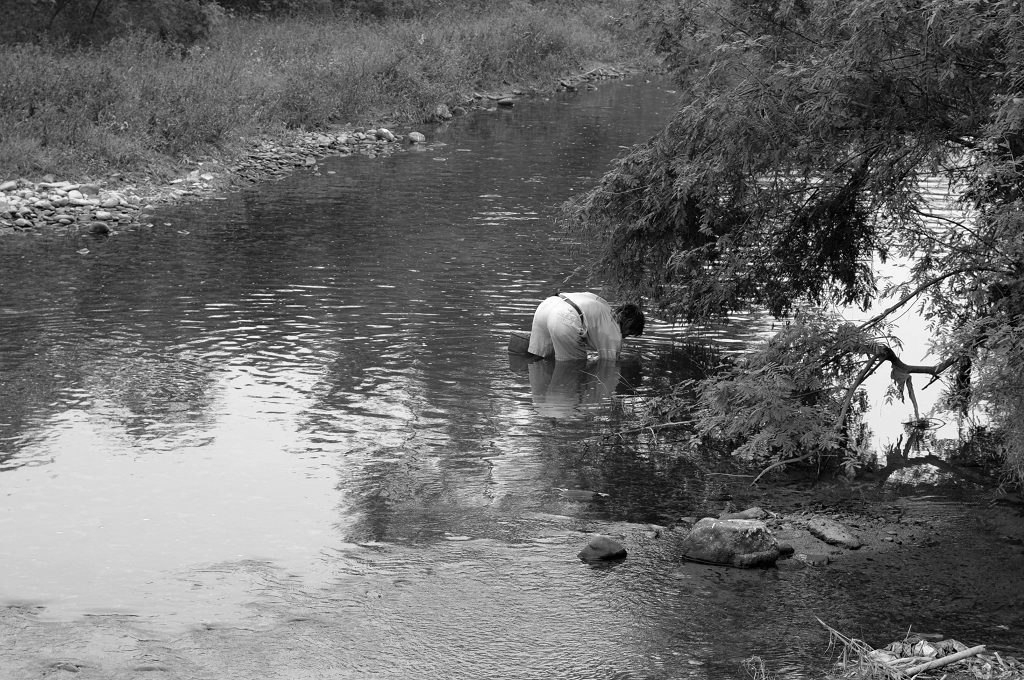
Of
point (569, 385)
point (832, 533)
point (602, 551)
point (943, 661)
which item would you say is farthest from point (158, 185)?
point (943, 661)

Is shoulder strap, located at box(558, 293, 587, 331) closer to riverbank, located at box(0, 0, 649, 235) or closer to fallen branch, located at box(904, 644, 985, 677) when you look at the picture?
riverbank, located at box(0, 0, 649, 235)

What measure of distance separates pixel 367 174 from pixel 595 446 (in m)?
16.0

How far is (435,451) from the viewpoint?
10.2 m

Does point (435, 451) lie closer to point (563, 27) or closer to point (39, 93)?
point (39, 93)

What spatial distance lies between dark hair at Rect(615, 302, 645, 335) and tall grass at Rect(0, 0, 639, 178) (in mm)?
2985


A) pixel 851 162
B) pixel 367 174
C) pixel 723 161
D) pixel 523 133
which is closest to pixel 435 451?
pixel 723 161

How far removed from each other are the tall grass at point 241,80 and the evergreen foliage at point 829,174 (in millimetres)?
1707

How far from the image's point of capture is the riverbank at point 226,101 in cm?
2091

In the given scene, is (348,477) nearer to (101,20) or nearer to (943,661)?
(943,661)

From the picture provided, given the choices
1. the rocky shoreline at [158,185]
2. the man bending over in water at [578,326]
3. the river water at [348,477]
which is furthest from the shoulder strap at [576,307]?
the rocky shoreline at [158,185]

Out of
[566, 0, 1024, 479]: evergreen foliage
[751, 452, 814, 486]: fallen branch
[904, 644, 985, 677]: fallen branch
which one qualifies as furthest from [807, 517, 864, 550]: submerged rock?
[904, 644, 985, 677]: fallen branch

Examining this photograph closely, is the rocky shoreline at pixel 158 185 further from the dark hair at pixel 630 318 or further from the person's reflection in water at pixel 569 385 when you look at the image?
the dark hair at pixel 630 318

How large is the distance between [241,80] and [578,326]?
59.5 ft

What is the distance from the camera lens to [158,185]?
22.3 metres
